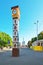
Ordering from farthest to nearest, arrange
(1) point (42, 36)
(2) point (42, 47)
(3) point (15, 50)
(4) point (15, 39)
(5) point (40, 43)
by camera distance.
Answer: (1) point (42, 36) → (5) point (40, 43) → (2) point (42, 47) → (4) point (15, 39) → (3) point (15, 50)

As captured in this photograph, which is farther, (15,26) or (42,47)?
(42,47)

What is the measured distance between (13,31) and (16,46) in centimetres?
236

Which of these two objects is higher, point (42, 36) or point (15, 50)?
point (42, 36)

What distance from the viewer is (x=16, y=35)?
24656 millimetres

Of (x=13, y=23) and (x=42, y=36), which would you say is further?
(x=42, y=36)

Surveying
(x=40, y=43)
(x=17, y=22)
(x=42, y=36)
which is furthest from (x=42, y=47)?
(x=42, y=36)

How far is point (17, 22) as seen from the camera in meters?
25.4

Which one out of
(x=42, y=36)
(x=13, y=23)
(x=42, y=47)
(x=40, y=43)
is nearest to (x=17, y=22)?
(x=13, y=23)

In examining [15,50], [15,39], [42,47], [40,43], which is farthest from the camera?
[40,43]

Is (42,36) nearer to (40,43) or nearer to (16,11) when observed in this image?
(40,43)

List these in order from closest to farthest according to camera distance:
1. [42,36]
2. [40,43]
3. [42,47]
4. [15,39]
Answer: [15,39]
[42,47]
[40,43]
[42,36]

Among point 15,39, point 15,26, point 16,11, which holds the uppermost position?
point 16,11

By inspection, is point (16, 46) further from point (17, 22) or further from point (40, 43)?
point (40, 43)

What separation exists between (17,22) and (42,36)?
8197 centimetres
